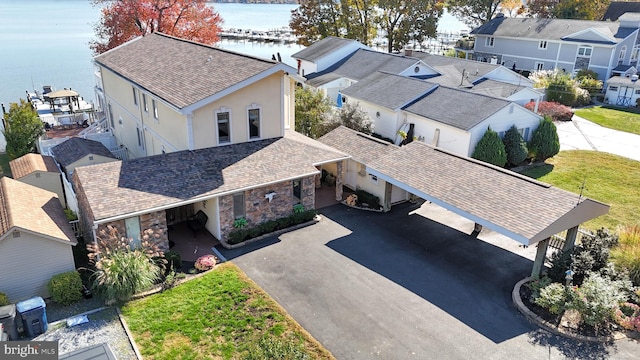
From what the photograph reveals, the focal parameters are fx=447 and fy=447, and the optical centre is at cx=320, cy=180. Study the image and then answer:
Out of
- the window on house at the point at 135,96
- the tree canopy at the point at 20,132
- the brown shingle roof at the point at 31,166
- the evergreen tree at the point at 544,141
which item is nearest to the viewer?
the brown shingle roof at the point at 31,166

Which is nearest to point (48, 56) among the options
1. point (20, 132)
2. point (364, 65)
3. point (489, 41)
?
point (20, 132)

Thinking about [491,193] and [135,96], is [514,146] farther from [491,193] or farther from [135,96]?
[135,96]

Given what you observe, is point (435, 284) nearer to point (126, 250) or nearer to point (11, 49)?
point (126, 250)

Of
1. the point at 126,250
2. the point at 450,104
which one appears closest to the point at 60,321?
the point at 126,250

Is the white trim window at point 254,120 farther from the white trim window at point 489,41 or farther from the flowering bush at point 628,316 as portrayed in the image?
the white trim window at point 489,41

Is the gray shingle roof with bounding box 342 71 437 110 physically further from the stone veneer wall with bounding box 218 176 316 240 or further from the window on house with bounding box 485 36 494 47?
the window on house with bounding box 485 36 494 47

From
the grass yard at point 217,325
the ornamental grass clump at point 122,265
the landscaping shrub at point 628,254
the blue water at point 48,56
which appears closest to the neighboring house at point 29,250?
the ornamental grass clump at point 122,265

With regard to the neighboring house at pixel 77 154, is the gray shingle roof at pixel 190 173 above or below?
above

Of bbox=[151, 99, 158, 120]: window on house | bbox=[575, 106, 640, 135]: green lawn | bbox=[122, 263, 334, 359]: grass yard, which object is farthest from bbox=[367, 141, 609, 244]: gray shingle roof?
bbox=[575, 106, 640, 135]: green lawn
